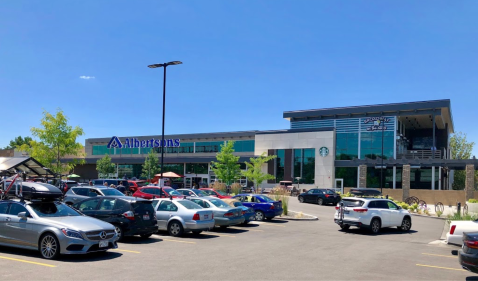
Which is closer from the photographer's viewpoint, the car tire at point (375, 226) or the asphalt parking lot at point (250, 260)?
the asphalt parking lot at point (250, 260)

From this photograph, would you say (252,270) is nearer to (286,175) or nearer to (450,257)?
(450,257)

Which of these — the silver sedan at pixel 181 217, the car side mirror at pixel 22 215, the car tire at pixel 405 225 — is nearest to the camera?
the car side mirror at pixel 22 215

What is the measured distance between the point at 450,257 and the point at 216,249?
6806mm

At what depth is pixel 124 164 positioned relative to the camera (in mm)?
66625

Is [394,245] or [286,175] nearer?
[394,245]

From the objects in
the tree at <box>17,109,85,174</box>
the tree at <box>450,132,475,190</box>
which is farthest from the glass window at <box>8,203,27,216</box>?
the tree at <box>450,132,475,190</box>

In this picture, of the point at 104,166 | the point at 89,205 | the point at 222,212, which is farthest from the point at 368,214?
the point at 104,166

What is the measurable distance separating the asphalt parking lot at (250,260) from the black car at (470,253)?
101cm

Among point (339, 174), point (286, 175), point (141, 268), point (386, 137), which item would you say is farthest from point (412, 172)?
point (141, 268)

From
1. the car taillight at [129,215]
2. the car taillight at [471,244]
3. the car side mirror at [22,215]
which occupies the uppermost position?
the car side mirror at [22,215]

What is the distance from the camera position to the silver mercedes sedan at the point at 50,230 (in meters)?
9.86

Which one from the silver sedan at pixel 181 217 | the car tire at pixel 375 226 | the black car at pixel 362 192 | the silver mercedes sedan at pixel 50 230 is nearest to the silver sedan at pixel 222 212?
the silver sedan at pixel 181 217

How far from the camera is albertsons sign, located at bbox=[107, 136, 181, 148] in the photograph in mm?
64500

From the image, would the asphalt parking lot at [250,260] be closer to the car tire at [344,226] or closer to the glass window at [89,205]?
the glass window at [89,205]
